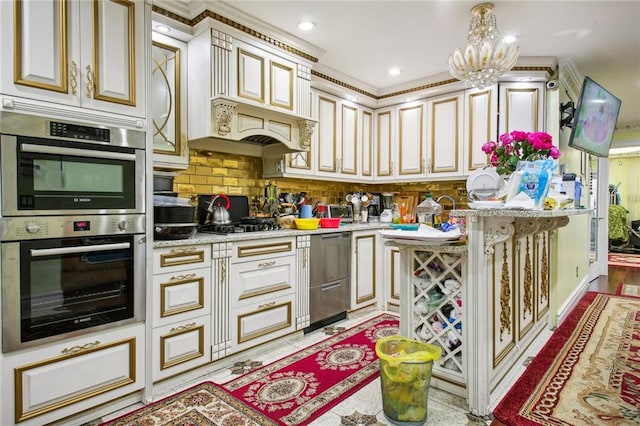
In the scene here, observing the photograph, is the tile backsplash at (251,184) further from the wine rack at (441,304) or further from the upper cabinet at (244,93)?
the wine rack at (441,304)

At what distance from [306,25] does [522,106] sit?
2247 mm

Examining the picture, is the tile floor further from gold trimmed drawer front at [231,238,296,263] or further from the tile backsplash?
the tile backsplash

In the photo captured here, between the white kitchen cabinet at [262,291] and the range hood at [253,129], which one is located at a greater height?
the range hood at [253,129]

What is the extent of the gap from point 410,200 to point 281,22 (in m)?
2.51

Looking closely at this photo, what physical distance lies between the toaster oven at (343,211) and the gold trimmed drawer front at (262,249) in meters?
1.10

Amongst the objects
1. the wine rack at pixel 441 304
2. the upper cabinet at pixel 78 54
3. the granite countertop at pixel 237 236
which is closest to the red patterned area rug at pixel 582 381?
the wine rack at pixel 441 304

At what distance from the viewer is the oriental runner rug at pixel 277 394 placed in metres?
1.90

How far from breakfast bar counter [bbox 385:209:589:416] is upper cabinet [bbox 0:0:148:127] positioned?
1710 mm

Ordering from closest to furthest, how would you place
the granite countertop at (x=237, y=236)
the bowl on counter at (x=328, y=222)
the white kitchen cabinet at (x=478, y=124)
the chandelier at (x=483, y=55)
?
1. the granite countertop at (x=237, y=236)
2. the chandelier at (x=483, y=55)
3. the bowl on counter at (x=328, y=222)
4. the white kitchen cabinet at (x=478, y=124)

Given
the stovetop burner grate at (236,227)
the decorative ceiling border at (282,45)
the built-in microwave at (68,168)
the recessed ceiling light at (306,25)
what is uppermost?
the recessed ceiling light at (306,25)

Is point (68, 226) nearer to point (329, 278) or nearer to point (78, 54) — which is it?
point (78, 54)

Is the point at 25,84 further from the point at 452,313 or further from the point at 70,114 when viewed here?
the point at 452,313

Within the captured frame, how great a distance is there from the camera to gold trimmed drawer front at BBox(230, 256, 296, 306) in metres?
2.56

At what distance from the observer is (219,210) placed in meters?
2.87
